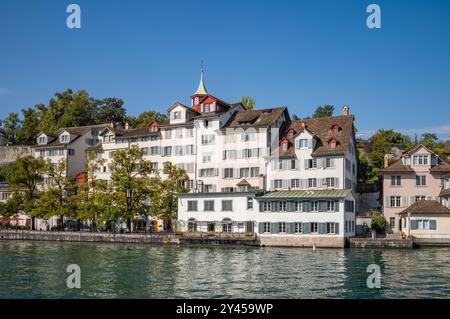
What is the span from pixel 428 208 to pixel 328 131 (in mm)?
16662

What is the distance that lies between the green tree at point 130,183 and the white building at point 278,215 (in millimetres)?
6722

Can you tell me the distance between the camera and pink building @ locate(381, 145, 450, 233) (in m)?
66.6

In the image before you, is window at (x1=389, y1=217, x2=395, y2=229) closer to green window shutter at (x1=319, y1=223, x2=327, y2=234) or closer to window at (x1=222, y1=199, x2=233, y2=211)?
green window shutter at (x1=319, y1=223, x2=327, y2=234)

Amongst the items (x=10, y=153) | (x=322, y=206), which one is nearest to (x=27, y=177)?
(x=10, y=153)

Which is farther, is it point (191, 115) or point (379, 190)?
point (191, 115)

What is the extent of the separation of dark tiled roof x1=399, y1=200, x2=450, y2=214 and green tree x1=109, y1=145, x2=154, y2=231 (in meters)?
33.8

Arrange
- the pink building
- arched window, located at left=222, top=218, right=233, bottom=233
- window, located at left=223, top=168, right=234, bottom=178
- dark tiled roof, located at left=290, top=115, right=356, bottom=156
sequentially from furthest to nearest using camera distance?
window, located at left=223, top=168, right=234, bottom=178
dark tiled roof, located at left=290, top=115, right=356, bottom=156
the pink building
arched window, located at left=222, top=218, right=233, bottom=233

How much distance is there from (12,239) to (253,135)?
37.9m
